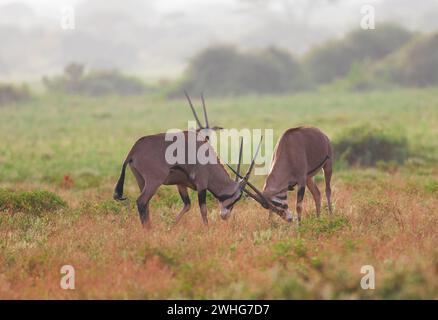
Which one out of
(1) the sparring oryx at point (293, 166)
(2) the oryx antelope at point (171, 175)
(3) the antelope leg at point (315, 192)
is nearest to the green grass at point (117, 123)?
(2) the oryx antelope at point (171, 175)

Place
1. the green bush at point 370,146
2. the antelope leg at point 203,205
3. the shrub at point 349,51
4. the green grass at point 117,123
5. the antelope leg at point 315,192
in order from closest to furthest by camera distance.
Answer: the antelope leg at point 203,205 < the antelope leg at point 315,192 < the green bush at point 370,146 < the green grass at point 117,123 < the shrub at point 349,51

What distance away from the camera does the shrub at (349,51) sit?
2689 inches

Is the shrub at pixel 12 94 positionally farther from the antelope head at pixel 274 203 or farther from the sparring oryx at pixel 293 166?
the antelope head at pixel 274 203

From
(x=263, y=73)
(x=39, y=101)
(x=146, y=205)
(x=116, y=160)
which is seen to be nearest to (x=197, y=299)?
(x=146, y=205)

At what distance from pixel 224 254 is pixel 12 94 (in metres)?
48.7

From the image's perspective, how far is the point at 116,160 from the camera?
21203 mm

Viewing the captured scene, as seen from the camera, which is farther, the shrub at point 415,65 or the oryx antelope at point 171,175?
the shrub at point 415,65

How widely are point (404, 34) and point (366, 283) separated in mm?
69859

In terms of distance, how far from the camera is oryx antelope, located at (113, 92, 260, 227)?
10.4 metres

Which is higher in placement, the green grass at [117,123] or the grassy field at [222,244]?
the green grass at [117,123]

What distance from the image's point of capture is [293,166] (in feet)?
36.9

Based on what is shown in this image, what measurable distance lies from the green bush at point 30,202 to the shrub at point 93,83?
52611 mm

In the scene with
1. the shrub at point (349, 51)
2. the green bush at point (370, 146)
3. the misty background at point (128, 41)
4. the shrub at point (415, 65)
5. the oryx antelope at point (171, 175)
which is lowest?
the oryx antelope at point (171, 175)

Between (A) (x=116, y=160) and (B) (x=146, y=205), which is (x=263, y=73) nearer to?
(A) (x=116, y=160)
